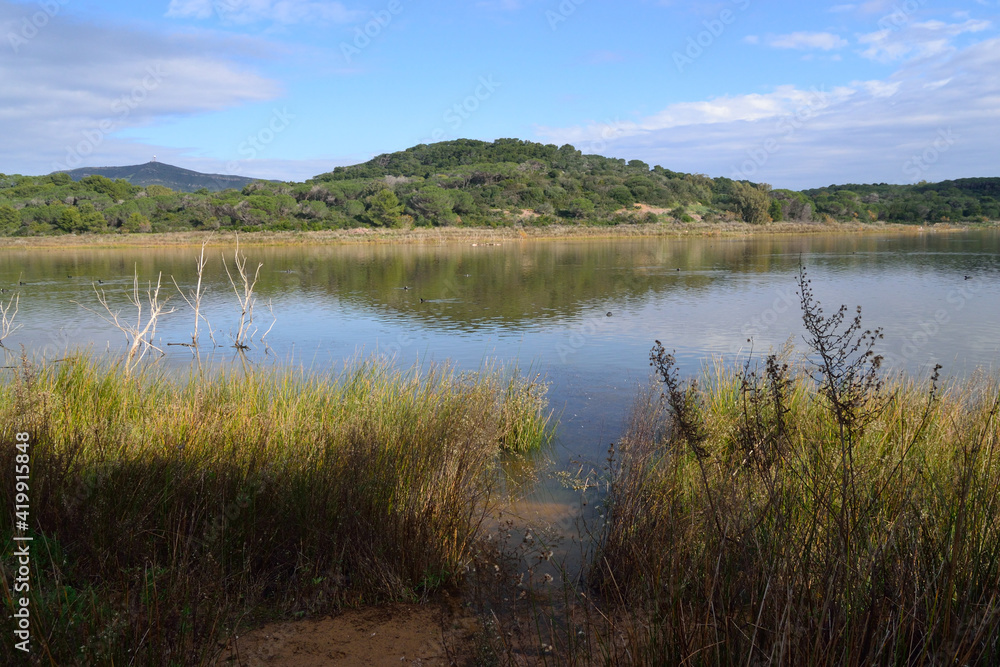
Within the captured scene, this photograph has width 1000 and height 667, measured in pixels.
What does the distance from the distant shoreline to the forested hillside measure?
4.19 metres

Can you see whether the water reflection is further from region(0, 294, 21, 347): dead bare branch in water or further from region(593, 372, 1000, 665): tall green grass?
region(593, 372, 1000, 665): tall green grass

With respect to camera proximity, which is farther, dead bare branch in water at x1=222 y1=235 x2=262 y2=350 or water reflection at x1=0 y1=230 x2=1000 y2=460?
water reflection at x1=0 y1=230 x2=1000 y2=460

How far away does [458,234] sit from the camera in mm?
55031

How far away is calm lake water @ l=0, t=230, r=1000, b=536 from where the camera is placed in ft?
34.1

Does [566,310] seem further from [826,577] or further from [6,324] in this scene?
[826,577]

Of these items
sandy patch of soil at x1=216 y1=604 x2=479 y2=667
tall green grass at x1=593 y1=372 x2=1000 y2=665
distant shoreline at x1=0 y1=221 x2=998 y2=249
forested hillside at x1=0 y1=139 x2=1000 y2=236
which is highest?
forested hillside at x1=0 y1=139 x2=1000 y2=236

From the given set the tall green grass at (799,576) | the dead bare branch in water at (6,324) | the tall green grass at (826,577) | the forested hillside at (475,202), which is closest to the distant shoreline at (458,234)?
the forested hillside at (475,202)

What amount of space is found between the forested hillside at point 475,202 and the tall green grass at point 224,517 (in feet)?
177

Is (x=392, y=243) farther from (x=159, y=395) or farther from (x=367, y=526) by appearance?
(x=367, y=526)

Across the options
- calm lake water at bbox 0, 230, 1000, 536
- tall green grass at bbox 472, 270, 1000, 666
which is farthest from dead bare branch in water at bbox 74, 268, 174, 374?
tall green grass at bbox 472, 270, 1000, 666

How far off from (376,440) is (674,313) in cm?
1267

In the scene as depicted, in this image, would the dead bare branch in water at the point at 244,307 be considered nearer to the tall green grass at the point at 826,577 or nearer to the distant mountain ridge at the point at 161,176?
the tall green grass at the point at 826,577

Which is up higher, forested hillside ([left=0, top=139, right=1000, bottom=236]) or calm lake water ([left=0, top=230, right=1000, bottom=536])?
forested hillside ([left=0, top=139, right=1000, bottom=236])

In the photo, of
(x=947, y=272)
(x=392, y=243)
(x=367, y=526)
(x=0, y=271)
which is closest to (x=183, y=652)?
(x=367, y=526)
